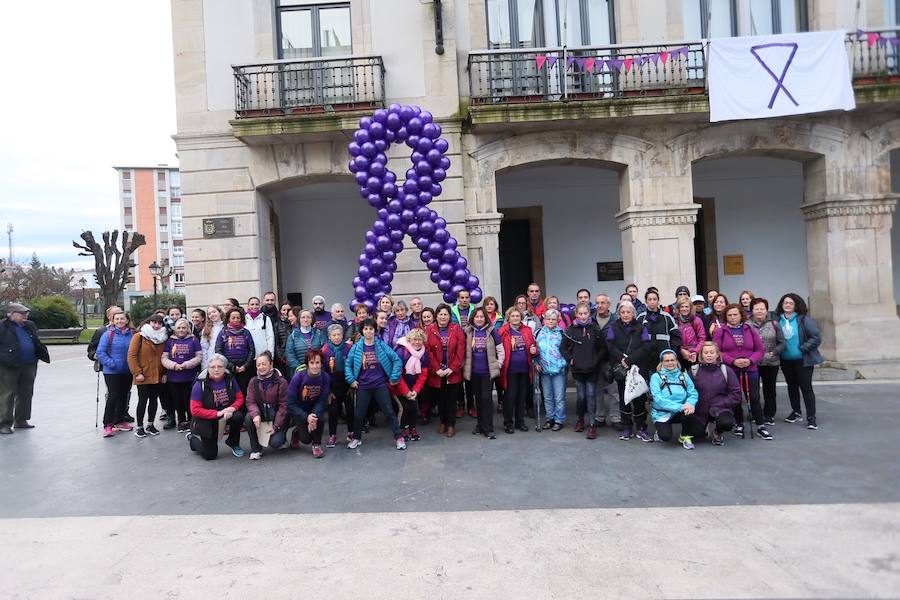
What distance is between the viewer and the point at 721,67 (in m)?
10.2

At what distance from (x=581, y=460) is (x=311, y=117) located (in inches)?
299

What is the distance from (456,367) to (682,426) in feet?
8.93

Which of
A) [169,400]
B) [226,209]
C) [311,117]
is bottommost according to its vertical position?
[169,400]

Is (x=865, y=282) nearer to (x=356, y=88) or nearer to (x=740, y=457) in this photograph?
(x=740, y=457)

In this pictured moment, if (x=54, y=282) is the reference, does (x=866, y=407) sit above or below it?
below

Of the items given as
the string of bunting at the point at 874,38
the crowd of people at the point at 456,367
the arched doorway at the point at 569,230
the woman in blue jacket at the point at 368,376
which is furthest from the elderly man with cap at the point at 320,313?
the string of bunting at the point at 874,38

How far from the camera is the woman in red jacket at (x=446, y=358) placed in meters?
7.09

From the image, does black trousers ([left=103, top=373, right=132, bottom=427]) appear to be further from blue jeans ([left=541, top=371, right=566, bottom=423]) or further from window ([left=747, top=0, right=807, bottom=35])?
window ([left=747, top=0, right=807, bottom=35])

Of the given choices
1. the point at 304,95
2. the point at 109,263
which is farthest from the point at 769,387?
the point at 109,263

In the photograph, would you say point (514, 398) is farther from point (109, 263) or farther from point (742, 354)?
point (109, 263)

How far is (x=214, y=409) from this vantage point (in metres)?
6.45

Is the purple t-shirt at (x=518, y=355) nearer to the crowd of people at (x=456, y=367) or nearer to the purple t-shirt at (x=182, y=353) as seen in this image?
the crowd of people at (x=456, y=367)

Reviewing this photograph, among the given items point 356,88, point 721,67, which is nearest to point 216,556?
point 356,88

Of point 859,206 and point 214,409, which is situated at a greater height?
point 859,206
